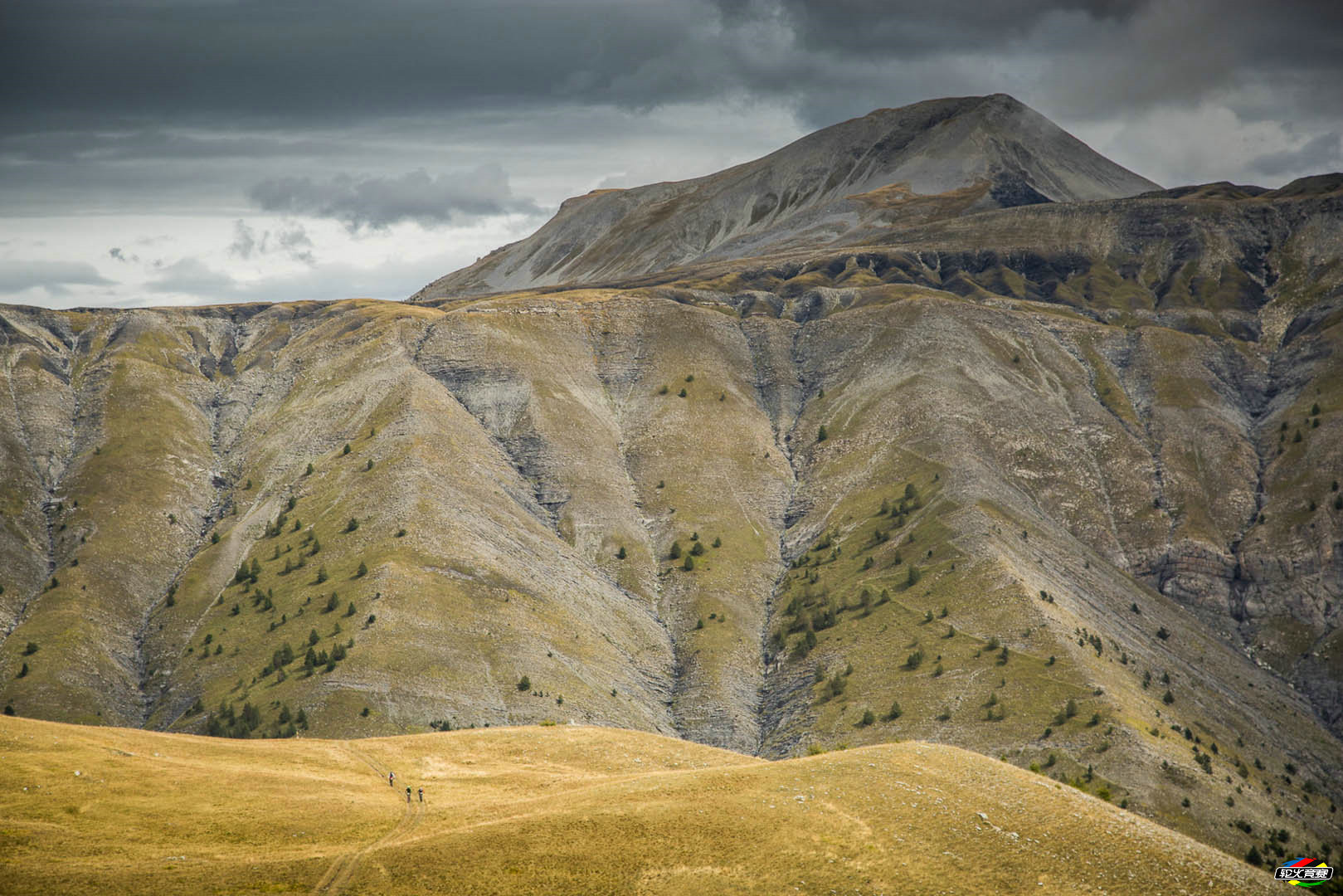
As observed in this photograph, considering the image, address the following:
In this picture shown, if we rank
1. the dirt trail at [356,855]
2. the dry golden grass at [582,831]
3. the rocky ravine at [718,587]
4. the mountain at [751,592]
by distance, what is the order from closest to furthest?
the dirt trail at [356,855]
the dry golden grass at [582,831]
the mountain at [751,592]
the rocky ravine at [718,587]

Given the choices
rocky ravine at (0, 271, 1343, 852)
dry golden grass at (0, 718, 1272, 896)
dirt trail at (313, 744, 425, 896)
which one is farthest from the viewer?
rocky ravine at (0, 271, 1343, 852)

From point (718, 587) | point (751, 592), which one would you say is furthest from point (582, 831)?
point (751, 592)

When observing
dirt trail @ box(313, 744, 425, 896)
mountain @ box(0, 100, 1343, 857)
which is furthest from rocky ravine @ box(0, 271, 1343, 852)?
dirt trail @ box(313, 744, 425, 896)

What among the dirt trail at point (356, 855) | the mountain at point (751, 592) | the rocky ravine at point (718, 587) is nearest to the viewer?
the dirt trail at point (356, 855)

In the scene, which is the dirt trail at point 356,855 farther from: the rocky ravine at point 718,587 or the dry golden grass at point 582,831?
the rocky ravine at point 718,587

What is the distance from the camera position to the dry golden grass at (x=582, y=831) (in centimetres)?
5325

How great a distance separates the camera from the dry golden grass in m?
53.2

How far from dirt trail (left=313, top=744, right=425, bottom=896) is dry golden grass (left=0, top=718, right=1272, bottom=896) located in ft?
0.44

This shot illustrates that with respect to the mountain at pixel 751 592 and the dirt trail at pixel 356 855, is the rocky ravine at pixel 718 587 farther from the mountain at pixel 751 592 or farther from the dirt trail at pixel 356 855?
the dirt trail at pixel 356 855

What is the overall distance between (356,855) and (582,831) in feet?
A: 39.7

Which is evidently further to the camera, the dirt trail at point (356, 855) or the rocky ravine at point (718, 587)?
the rocky ravine at point (718, 587)

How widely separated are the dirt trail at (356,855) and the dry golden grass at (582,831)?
5.2 inches

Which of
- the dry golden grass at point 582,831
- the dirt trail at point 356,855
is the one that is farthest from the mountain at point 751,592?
the dirt trail at point 356,855

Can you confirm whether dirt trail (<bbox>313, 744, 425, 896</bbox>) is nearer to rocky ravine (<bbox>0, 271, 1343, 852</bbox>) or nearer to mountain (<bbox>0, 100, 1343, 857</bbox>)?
mountain (<bbox>0, 100, 1343, 857</bbox>)
